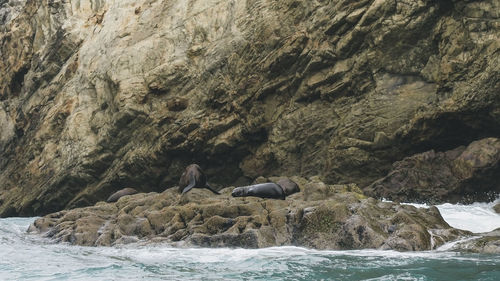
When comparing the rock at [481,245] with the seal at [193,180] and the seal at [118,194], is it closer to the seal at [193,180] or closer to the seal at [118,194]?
the seal at [193,180]

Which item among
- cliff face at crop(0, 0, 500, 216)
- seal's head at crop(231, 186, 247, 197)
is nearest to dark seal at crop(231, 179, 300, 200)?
seal's head at crop(231, 186, 247, 197)

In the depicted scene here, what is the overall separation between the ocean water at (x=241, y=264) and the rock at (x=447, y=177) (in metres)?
6.43

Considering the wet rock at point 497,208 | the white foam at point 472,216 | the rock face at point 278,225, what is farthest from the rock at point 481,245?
the wet rock at point 497,208

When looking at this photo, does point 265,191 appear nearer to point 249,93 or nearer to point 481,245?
point 481,245

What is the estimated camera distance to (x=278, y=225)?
34.2ft

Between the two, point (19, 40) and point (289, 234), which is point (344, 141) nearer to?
point (289, 234)

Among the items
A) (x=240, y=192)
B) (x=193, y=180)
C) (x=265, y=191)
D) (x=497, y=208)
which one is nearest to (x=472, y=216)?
(x=497, y=208)

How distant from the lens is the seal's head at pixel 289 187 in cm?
1468

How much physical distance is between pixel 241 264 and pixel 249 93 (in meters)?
12.3

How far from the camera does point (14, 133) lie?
1278 inches

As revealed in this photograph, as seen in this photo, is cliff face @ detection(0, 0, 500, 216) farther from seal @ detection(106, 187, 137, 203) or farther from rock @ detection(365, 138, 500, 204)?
seal @ detection(106, 187, 137, 203)

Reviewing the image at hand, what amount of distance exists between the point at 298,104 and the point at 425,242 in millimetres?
10467

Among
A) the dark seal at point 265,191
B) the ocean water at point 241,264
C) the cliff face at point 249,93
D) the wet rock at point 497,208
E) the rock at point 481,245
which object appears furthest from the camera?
the cliff face at point 249,93

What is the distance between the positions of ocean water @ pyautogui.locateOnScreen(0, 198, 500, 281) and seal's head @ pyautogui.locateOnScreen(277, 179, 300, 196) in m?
5.03
